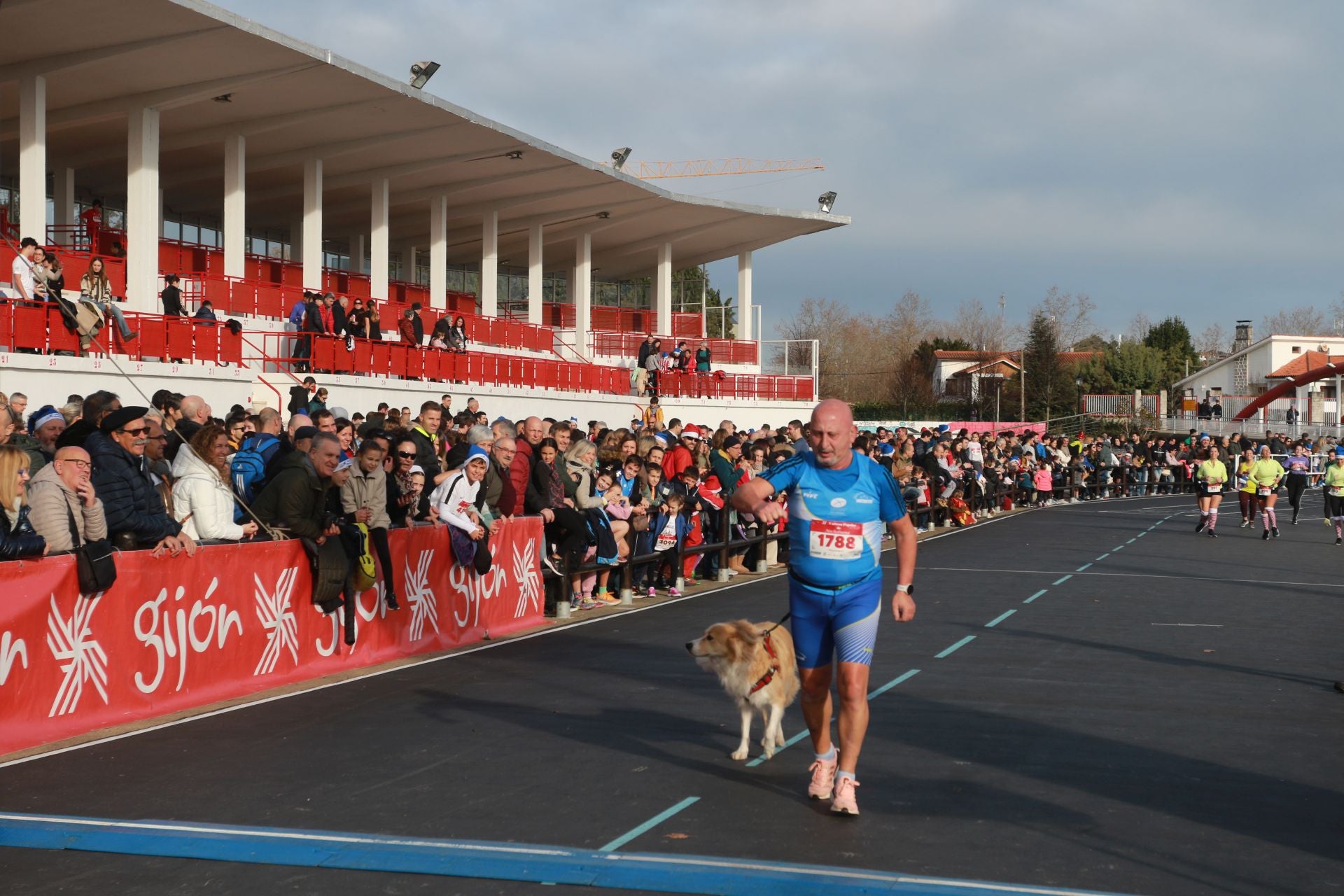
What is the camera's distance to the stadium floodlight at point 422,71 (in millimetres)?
32750

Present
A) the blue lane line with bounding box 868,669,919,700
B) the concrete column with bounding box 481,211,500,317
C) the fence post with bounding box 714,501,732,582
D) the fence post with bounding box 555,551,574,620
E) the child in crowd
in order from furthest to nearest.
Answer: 1. the concrete column with bounding box 481,211,500,317
2. the fence post with bounding box 714,501,732,582
3. the child in crowd
4. the fence post with bounding box 555,551,574,620
5. the blue lane line with bounding box 868,669,919,700

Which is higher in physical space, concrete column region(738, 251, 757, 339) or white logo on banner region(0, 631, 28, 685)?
concrete column region(738, 251, 757, 339)

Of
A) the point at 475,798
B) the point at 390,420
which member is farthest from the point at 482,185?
the point at 475,798

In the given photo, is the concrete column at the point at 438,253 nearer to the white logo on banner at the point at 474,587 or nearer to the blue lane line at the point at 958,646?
the white logo on banner at the point at 474,587

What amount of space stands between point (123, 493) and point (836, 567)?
5.47m

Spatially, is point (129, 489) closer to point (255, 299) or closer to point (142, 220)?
point (142, 220)

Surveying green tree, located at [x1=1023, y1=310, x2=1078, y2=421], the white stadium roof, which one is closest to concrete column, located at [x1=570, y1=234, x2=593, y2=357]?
the white stadium roof

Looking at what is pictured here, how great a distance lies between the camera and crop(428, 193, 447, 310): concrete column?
4125 cm

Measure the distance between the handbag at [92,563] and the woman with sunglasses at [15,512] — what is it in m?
0.25

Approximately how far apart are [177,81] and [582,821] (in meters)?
24.8

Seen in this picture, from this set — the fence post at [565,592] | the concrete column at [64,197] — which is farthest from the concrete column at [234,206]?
the fence post at [565,592]

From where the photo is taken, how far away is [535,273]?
48031 mm

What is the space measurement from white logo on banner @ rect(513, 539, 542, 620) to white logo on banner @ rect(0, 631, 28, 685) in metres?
6.73

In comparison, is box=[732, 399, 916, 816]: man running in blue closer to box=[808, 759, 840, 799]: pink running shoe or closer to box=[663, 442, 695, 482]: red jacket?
box=[808, 759, 840, 799]: pink running shoe
